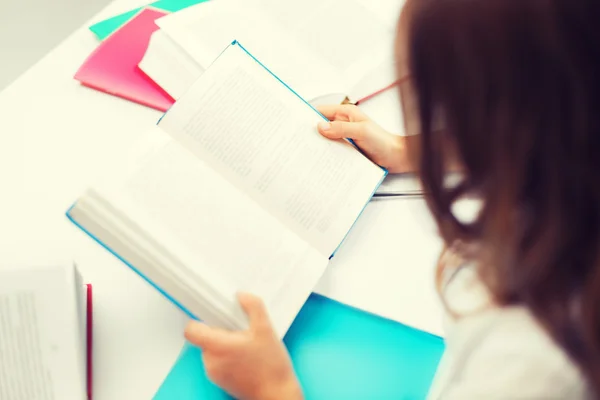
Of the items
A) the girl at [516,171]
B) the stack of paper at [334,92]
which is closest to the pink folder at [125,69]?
the stack of paper at [334,92]

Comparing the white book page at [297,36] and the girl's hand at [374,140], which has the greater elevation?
the white book page at [297,36]

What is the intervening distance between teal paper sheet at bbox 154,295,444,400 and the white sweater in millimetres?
58

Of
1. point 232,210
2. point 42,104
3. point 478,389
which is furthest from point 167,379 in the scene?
point 42,104

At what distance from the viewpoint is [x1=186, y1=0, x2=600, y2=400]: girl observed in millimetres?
313

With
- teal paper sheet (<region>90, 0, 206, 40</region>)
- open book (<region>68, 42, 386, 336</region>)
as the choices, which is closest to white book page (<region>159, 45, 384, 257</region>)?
open book (<region>68, 42, 386, 336</region>)

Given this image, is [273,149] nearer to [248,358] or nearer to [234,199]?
[234,199]

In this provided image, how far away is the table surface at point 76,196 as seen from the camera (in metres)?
0.56

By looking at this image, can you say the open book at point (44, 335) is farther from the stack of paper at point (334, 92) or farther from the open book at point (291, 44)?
the open book at point (291, 44)

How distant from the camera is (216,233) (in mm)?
561

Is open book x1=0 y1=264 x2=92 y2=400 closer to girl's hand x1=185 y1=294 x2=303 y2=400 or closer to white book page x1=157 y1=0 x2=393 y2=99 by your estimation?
girl's hand x1=185 y1=294 x2=303 y2=400

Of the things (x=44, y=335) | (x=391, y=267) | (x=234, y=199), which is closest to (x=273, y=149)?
(x=234, y=199)

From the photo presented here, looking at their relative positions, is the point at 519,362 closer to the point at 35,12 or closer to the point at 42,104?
the point at 42,104

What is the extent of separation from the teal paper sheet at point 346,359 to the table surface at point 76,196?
0.03 m

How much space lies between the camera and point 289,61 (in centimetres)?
75
